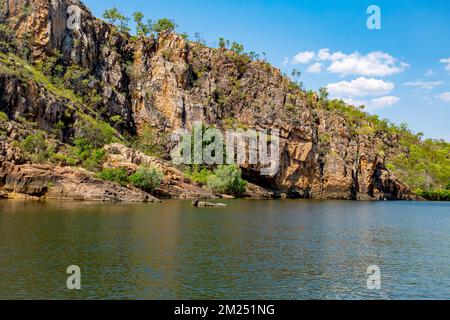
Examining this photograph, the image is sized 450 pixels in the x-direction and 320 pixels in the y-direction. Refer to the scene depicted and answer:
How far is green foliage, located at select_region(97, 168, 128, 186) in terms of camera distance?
11250 centimetres

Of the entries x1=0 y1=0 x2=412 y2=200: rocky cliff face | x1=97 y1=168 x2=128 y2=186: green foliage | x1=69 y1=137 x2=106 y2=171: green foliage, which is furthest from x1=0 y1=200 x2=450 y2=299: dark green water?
x1=0 y1=0 x2=412 y2=200: rocky cliff face

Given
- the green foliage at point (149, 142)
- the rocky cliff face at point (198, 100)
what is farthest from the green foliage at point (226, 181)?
the green foliage at point (149, 142)

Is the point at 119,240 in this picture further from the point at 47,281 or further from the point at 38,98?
the point at 38,98

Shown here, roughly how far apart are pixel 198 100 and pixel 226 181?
4991cm

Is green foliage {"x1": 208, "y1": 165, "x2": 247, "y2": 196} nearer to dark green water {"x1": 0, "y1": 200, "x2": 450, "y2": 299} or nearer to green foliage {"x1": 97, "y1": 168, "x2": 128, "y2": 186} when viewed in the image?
green foliage {"x1": 97, "y1": 168, "x2": 128, "y2": 186}

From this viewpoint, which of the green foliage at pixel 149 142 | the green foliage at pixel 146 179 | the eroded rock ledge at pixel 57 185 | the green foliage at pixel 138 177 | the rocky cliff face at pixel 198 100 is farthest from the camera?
the rocky cliff face at pixel 198 100

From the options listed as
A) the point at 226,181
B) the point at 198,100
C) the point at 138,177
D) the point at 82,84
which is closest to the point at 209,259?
the point at 138,177

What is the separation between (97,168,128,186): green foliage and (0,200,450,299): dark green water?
41.7 m

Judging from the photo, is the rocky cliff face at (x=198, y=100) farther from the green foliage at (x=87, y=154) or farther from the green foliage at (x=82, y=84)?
the green foliage at (x=87, y=154)

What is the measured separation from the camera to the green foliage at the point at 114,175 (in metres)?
112

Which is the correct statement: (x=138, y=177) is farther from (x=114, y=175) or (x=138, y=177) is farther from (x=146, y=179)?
(x=114, y=175)

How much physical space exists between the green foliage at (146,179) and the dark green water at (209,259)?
4758 cm
